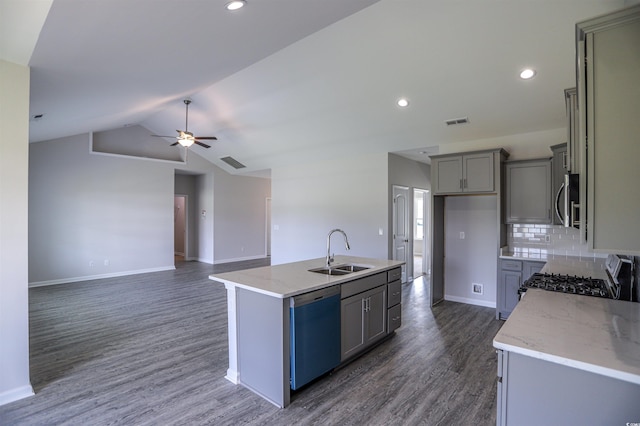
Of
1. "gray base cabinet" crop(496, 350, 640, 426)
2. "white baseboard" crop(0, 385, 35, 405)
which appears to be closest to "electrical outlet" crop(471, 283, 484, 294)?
"gray base cabinet" crop(496, 350, 640, 426)

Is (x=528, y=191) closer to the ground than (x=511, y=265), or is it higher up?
higher up

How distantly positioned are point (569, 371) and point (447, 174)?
3780mm

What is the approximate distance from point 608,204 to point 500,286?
3499mm

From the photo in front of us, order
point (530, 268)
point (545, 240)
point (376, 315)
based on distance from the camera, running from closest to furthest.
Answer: point (376, 315) → point (530, 268) → point (545, 240)

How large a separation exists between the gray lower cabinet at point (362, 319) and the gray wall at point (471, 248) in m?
2.42

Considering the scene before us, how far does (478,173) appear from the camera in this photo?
4551mm

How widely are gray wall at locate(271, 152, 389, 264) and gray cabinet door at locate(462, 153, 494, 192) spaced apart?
1.62m

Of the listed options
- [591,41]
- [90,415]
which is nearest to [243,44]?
[591,41]

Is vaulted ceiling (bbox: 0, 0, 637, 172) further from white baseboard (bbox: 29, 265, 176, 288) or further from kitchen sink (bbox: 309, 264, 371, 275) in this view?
white baseboard (bbox: 29, 265, 176, 288)

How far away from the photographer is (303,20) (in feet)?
9.19

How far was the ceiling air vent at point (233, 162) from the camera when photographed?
27.8 ft

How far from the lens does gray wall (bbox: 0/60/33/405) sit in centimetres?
240

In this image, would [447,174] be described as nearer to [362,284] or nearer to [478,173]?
[478,173]

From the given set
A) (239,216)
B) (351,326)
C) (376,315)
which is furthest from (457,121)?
(239,216)
